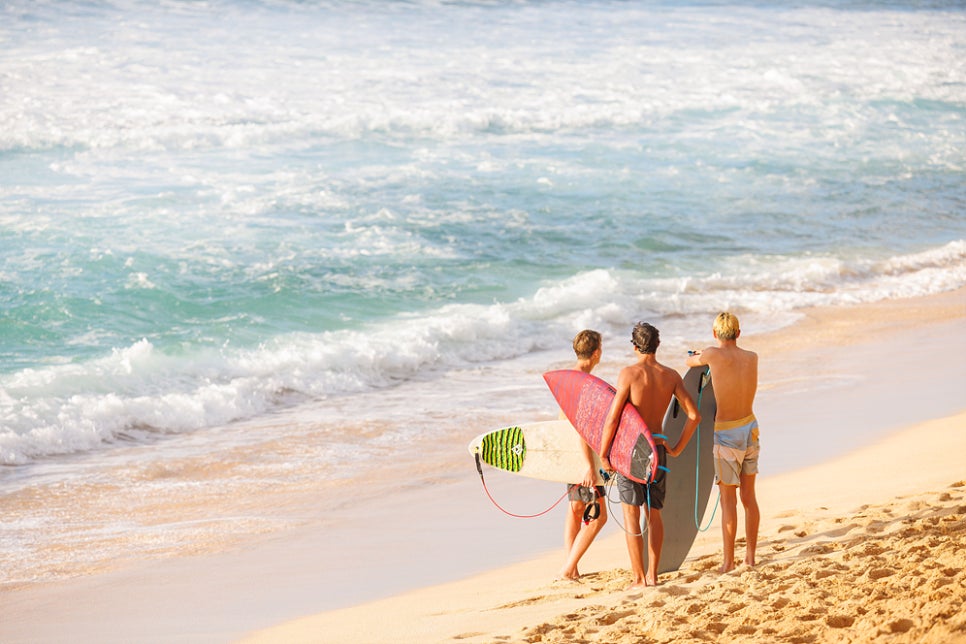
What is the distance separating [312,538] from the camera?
6.83 m

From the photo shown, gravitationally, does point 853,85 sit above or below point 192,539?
above

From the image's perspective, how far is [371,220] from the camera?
55.1 ft

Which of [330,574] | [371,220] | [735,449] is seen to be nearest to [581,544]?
[735,449]

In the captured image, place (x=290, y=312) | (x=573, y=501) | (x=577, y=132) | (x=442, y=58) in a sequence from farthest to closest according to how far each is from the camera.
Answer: (x=442, y=58), (x=577, y=132), (x=290, y=312), (x=573, y=501)

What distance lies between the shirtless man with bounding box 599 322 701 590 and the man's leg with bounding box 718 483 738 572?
0.35 meters

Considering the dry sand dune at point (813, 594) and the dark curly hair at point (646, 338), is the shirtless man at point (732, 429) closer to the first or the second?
the dry sand dune at point (813, 594)

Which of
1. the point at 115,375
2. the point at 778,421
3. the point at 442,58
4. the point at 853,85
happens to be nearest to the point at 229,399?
the point at 115,375

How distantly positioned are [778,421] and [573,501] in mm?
3745

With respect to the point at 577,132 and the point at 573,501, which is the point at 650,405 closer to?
the point at 573,501

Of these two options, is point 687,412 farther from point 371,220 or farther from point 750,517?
point 371,220

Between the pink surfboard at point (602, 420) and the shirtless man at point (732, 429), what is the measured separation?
49 centimetres

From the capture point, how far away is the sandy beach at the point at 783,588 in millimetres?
4367

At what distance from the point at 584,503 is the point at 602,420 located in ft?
1.77

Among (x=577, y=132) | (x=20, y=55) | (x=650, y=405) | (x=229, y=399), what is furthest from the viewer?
(x=20, y=55)
